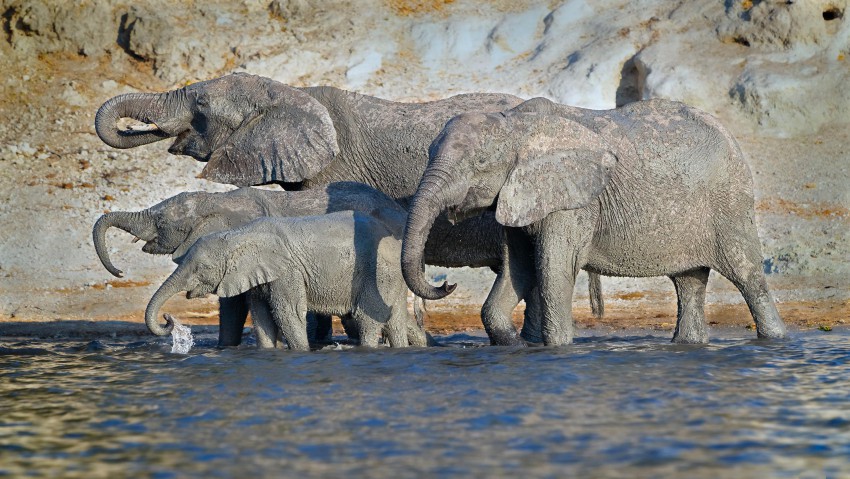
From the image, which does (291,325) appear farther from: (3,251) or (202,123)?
(3,251)

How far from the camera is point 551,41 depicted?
22.0 metres

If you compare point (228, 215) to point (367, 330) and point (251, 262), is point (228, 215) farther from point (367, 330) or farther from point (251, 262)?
point (367, 330)

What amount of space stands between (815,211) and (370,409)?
11.2 meters

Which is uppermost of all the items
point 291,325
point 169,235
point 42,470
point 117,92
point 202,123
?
point 117,92

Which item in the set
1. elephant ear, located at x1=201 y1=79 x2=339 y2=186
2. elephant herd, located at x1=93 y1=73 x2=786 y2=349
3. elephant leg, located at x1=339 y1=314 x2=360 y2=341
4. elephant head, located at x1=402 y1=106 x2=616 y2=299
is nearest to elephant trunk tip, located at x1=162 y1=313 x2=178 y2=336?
elephant herd, located at x1=93 y1=73 x2=786 y2=349

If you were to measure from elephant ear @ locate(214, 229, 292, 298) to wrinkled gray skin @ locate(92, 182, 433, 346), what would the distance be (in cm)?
79

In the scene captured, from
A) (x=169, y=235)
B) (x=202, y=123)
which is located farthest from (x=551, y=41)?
(x=169, y=235)

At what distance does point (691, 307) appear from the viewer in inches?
547

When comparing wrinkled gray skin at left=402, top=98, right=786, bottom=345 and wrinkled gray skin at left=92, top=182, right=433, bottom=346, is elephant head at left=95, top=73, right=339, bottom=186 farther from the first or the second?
wrinkled gray skin at left=402, top=98, right=786, bottom=345

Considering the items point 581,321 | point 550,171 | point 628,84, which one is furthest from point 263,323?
point 628,84

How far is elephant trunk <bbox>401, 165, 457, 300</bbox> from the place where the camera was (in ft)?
37.4

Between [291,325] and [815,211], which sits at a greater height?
[815,211]

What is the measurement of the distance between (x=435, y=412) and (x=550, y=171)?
3.20 meters

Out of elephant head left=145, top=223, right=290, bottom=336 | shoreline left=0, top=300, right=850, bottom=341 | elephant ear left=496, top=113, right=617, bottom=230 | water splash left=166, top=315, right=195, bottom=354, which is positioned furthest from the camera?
shoreline left=0, top=300, right=850, bottom=341
